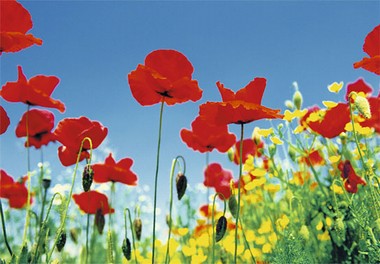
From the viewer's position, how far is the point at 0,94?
5.09 feet

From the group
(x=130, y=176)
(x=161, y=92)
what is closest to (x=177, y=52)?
(x=161, y=92)

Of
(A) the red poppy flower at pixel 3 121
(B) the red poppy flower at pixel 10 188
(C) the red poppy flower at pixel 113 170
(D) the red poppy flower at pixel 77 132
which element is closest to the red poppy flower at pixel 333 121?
(C) the red poppy flower at pixel 113 170

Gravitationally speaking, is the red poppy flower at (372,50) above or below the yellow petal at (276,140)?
above

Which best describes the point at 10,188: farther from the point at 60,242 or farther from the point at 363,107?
the point at 363,107

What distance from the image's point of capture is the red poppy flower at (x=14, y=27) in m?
1.17

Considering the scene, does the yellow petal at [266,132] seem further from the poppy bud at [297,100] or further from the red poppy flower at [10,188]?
the red poppy flower at [10,188]

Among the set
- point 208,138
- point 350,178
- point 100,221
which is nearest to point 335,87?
point 350,178

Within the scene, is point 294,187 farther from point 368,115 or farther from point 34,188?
point 34,188

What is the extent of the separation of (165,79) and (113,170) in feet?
2.17

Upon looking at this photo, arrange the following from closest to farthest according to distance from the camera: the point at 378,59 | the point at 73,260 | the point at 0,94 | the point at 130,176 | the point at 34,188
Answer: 1. the point at 378,59
2. the point at 0,94
3. the point at 130,176
4. the point at 73,260
5. the point at 34,188

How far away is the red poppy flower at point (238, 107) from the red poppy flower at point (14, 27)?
0.47 m

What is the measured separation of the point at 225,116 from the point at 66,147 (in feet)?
1.58

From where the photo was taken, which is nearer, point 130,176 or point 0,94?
point 0,94

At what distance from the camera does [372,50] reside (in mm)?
1386
